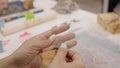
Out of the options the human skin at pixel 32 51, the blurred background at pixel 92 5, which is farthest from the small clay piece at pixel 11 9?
the blurred background at pixel 92 5

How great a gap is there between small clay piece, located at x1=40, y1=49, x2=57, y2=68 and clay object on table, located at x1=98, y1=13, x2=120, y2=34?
324 mm

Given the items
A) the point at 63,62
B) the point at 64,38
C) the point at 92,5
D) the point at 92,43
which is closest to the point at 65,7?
the point at 92,43

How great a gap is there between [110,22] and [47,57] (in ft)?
1.22

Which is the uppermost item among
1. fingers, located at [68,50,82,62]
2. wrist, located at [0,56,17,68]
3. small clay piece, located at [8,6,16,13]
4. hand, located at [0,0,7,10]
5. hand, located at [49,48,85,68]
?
hand, located at [0,0,7,10]

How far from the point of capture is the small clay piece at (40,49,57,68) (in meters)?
0.62

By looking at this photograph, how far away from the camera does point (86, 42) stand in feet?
2.69

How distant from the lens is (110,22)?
0.84m

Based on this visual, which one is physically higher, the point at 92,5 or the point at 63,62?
the point at 63,62

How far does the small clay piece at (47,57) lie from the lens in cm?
62

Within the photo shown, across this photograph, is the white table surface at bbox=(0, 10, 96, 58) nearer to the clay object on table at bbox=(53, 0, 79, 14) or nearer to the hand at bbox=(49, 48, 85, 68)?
the clay object on table at bbox=(53, 0, 79, 14)

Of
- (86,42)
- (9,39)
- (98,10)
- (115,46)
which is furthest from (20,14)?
(98,10)

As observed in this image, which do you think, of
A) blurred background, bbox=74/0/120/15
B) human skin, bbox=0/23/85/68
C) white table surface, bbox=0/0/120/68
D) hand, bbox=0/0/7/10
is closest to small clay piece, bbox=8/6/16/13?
hand, bbox=0/0/7/10

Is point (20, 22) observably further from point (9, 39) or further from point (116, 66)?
point (116, 66)

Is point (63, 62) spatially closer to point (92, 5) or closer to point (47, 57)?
point (47, 57)
